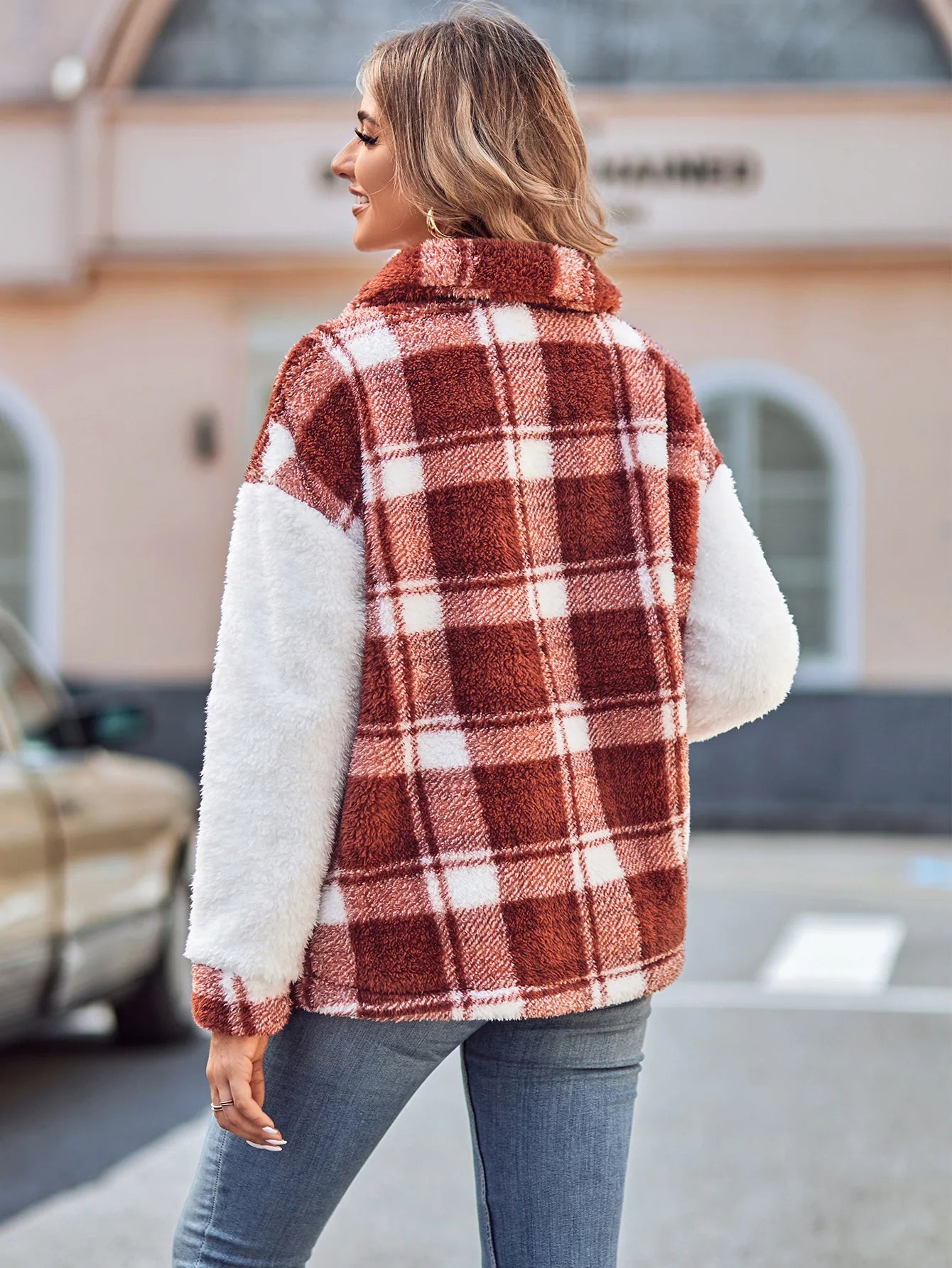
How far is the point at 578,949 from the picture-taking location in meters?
1.76

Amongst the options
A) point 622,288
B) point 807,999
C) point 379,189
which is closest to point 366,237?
point 379,189

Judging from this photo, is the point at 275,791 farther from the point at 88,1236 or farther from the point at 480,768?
the point at 88,1236

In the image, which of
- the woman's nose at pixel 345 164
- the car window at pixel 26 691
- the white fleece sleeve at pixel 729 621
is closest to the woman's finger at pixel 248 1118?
the white fleece sleeve at pixel 729 621

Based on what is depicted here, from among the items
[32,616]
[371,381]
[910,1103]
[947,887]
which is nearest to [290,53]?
[32,616]

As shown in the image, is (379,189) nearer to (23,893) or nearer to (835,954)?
(23,893)

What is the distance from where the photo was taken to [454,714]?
173 centimetres

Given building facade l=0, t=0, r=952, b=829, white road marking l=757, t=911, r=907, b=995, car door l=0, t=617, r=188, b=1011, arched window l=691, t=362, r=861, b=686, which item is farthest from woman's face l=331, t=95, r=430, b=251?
arched window l=691, t=362, r=861, b=686

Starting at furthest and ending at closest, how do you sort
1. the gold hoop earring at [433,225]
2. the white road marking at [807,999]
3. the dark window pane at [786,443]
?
the dark window pane at [786,443] → the white road marking at [807,999] → the gold hoop earring at [433,225]

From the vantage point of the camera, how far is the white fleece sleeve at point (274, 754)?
1.70m

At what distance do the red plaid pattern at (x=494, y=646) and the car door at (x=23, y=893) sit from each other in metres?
3.03

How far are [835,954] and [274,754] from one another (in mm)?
6252

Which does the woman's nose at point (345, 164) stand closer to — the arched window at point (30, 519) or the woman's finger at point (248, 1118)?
the woman's finger at point (248, 1118)

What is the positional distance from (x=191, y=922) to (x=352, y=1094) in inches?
8.6

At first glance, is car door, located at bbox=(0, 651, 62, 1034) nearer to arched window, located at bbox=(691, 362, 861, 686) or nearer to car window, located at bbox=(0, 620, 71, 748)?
car window, located at bbox=(0, 620, 71, 748)
